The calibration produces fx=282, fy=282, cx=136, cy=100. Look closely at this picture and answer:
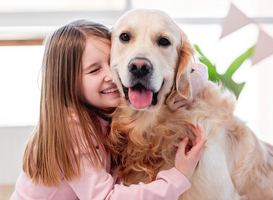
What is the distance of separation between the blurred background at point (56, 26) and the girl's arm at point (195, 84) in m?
1.35

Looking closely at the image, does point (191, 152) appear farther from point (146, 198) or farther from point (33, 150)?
point (33, 150)

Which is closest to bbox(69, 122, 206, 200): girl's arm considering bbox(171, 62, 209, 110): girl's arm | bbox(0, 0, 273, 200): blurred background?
bbox(171, 62, 209, 110): girl's arm

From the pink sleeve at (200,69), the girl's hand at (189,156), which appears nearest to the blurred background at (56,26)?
the pink sleeve at (200,69)

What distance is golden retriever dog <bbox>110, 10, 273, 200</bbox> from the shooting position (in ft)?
3.43

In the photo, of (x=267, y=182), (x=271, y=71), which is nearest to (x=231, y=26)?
(x=271, y=71)

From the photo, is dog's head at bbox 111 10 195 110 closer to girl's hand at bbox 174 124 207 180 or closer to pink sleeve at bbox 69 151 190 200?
girl's hand at bbox 174 124 207 180

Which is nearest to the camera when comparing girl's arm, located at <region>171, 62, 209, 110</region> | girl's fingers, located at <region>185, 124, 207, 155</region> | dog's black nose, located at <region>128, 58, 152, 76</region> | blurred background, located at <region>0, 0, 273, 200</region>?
dog's black nose, located at <region>128, 58, 152, 76</region>

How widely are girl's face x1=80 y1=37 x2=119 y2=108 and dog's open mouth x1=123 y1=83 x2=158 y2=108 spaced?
15 cm

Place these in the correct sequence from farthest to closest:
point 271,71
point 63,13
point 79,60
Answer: point 271,71
point 63,13
point 79,60

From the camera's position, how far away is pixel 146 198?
1.02 meters

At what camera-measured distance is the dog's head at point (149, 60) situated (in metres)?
1.00

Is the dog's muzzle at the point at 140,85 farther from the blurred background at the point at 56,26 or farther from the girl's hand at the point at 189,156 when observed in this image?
the blurred background at the point at 56,26

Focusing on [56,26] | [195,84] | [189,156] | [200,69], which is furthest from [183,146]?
[56,26]

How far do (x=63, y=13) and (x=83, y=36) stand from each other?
64.3 inches
